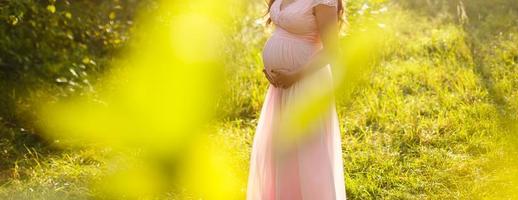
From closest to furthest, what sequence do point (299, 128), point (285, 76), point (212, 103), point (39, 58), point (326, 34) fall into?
point (326, 34), point (285, 76), point (299, 128), point (212, 103), point (39, 58)

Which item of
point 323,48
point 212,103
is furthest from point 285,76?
point 212,103

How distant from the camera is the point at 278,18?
351 cm

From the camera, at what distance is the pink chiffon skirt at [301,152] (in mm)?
3600

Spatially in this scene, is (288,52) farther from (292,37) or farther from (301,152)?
(301,152)

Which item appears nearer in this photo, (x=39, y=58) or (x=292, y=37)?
(x=292, y=37)

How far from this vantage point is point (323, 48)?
3375 mm

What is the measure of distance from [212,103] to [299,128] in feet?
9.52

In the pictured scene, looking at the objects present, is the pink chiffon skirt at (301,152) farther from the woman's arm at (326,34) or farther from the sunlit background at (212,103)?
the woman's arm at (326,34)

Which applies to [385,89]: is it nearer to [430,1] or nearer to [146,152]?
[146,152]

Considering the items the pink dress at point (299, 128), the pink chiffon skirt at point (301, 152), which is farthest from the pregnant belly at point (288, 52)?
the pink chiffon skirt at point (301, 152)

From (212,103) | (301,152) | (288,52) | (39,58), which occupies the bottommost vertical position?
(212,103)

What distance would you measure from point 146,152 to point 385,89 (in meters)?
2.68

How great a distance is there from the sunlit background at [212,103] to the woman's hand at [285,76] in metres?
0.14

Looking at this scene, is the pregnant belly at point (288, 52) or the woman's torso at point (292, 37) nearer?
the woman's torso at point (292, 37)
